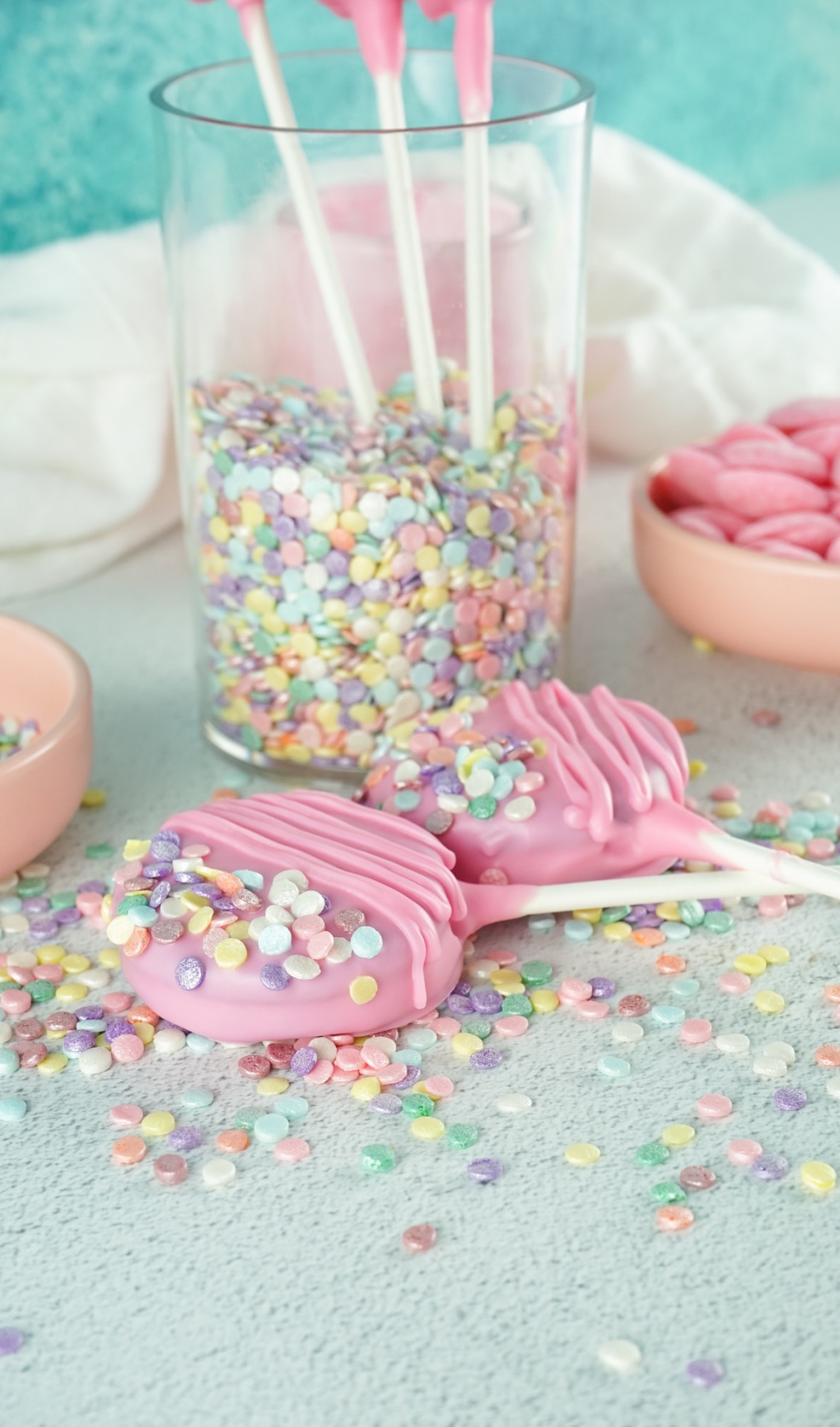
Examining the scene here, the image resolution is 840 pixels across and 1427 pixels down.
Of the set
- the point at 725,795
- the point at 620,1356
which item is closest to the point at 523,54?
the point at 725,795

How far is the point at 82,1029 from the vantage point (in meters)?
0.59

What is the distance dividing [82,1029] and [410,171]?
393mm

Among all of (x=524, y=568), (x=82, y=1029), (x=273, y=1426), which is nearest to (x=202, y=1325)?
(x=273, y=1426)

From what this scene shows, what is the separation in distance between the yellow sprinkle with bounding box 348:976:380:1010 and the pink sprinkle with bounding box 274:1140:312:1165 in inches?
2.1

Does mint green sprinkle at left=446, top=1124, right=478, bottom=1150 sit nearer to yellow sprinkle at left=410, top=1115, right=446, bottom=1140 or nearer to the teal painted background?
yellow sprinkle at left=410, top=1115, right=446, bottom=1140

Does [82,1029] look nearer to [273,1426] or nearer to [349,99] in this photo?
[273,1426]

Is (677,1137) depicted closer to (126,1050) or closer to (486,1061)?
(486,1061)

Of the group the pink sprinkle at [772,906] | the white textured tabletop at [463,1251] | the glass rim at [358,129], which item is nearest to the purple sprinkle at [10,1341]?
the white textured tabletop at [463,1251]

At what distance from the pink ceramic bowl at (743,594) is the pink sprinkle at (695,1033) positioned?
0.26 meters

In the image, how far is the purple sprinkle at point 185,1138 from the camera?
1.74 feet

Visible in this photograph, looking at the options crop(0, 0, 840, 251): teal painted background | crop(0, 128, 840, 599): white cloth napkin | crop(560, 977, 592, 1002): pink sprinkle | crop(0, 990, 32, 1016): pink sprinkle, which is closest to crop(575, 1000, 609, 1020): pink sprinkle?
crop(560, 977, 592, 1002): pink sprinkle

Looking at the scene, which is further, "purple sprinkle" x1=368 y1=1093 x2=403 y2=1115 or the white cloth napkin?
the white cloth napkin

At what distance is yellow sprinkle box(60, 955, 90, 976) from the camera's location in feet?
2.04

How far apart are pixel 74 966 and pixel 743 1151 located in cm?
26
